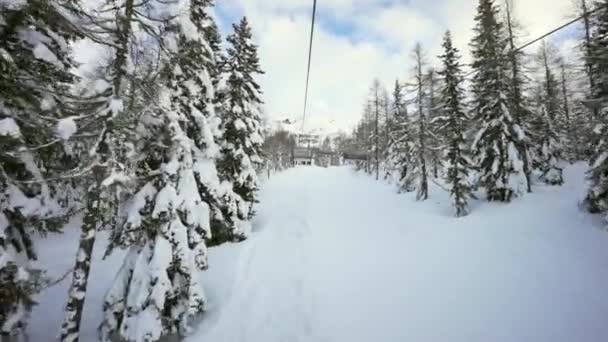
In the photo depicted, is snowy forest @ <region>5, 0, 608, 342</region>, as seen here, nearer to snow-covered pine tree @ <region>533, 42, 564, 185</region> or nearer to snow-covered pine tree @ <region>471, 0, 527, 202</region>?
snow-covered pine tree @ <region>471, 0, 527, 202</region>

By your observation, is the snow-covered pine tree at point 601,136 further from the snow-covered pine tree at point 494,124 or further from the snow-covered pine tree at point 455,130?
the snow-covered pine tree at point 455,130

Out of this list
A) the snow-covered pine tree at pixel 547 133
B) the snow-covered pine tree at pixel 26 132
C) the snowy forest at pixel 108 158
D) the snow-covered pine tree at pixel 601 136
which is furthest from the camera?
the snow-covered pine tree at pixel 547 133

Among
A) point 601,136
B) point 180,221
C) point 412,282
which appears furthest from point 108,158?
point 601,136

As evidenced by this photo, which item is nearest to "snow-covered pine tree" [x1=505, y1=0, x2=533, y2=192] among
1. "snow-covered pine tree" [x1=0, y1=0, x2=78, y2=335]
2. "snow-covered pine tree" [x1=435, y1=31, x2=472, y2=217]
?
"snow-covered pine tree" [x1=435, y1=31, x2=472, y2=217]

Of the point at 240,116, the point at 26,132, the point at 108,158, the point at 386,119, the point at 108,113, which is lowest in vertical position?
the point at 108,158

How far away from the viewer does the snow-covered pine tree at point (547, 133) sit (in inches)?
753

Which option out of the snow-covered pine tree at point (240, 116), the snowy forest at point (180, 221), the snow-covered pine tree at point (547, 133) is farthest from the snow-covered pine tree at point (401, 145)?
the snow-covered pine tree at point (240, 116)

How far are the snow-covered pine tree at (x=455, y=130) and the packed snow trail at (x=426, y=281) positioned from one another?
1.65m

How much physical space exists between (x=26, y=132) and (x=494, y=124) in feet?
57.8

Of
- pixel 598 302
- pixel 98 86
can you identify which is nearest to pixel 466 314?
pixel 598 302

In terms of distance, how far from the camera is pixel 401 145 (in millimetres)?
27484

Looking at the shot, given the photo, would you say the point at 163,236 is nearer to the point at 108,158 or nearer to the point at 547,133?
the point at 108,158

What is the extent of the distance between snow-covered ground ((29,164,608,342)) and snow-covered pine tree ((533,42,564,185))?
6.62m

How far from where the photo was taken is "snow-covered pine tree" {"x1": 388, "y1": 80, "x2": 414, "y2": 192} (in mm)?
24317
